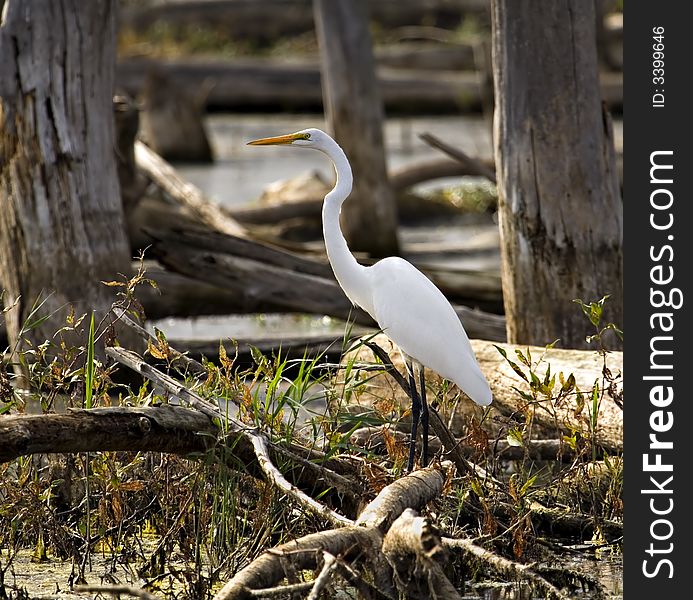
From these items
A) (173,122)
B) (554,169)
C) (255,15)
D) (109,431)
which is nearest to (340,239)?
(554,169)

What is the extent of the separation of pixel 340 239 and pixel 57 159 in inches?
58.9

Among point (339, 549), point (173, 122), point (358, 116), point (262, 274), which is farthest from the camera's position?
point (173, 122)

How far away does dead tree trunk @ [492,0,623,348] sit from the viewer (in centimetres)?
513

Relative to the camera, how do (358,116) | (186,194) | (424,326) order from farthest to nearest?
(358,116)
(186,194)
(424,326)

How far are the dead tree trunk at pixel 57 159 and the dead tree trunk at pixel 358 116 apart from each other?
3.29 metres

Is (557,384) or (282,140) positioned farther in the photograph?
(557,384)

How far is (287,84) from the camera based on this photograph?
15.8 metres

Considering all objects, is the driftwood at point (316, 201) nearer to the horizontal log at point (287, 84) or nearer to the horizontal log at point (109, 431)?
the horizontal log at point (287, 84)

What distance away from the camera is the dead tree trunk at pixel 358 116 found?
27.7 feet

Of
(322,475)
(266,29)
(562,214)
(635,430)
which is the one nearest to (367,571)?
(322,475)

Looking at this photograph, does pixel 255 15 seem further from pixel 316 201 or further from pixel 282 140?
pixel 282 140

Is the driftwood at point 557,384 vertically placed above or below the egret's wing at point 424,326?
below

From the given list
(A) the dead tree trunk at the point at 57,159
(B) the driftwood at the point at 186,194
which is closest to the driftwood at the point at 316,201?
(B) the driftwood at the point at 186,194

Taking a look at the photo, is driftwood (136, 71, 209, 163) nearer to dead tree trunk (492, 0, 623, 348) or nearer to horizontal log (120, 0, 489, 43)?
horizontal log (120, 0, 489, 43)
